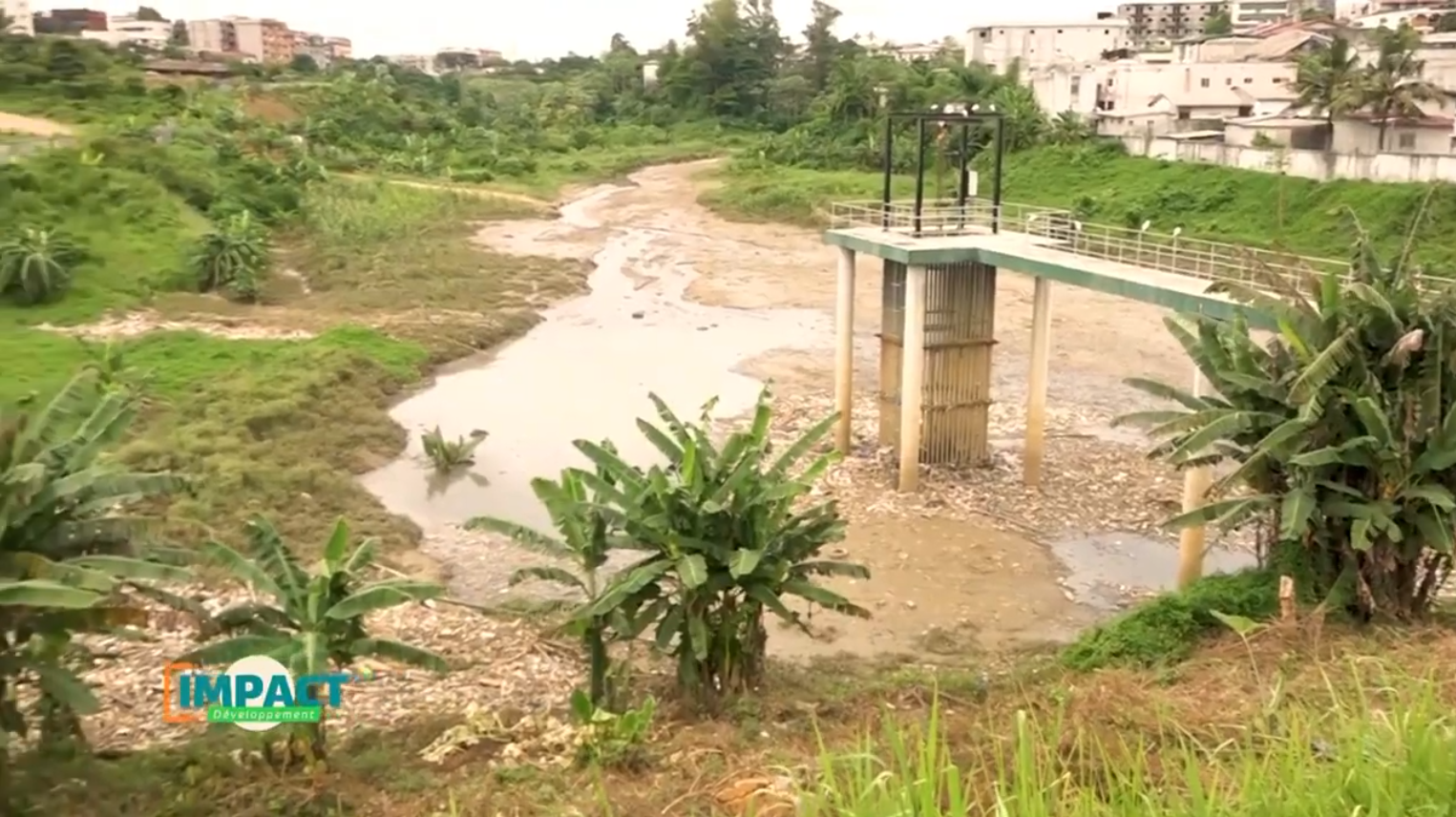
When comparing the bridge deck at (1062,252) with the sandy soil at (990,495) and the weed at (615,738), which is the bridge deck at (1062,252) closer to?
the sandy soil at (990,495)

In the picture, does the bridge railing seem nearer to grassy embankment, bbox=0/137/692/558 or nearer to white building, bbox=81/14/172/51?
grassy embankment, bbox=0/137/692/558

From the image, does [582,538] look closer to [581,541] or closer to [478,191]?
[581,541]

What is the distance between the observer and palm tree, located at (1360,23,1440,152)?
148 ft

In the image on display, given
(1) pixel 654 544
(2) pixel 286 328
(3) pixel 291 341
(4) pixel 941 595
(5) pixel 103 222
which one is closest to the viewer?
(1) pixel 654 544

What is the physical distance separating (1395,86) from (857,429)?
1163 inches

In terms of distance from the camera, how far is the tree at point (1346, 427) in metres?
12.5

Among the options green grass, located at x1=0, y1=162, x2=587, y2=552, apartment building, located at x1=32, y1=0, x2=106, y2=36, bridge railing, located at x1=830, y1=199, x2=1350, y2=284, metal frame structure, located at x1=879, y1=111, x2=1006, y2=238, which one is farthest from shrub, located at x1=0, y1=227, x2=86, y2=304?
apartment building, located at x1=32, y1=0, x2=106, y2=36

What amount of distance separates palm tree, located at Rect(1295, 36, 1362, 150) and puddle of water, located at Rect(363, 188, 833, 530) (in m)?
21.1

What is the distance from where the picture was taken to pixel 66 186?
42438 mm

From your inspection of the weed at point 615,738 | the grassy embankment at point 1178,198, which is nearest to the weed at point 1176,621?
the weed at point 615,738

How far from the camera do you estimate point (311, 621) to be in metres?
11.6

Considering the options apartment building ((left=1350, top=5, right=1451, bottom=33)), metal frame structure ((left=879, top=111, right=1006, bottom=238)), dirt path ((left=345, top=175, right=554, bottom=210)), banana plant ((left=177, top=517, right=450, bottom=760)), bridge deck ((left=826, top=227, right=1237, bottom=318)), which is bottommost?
banana plant ((left=177, top=517, right=450, bottom=760))

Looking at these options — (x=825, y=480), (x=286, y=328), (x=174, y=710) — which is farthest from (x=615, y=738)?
(x=286, y=328)

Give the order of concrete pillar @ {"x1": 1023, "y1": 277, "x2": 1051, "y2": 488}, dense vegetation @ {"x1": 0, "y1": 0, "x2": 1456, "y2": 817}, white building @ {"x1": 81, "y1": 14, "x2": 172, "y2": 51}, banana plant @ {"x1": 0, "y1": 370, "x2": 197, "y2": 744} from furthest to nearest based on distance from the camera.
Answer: white building @ {"x1": 81, "y1": 14, "x2": 172, "y2": 51} → concrete pillar @ {"x1": 1023, "y1": 277, "x2": 1051, "y2": 488} → banana plant @ {"x1": 0, "y1": 370, "x2": 197, "y2": 744} → dense vegetation @ {"x1": 0, "y1": 0, "x2": 1456, "y2": 817}
